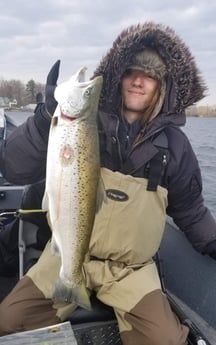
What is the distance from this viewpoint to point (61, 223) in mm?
2352

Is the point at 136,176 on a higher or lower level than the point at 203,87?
lower

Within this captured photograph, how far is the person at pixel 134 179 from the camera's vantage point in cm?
259

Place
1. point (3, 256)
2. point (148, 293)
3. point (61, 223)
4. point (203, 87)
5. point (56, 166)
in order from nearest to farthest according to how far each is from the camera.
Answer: point (56, 166)
point (61, 223)
point (148, 293)
point (203, 87)
point (3, 256)

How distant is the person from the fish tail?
17 cm

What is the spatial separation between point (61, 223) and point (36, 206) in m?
0.99

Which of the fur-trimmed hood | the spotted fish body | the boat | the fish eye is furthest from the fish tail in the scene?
the fur-trimmed hood

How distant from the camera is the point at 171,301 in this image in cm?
290

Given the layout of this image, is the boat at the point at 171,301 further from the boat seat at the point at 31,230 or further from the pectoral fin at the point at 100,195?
the pectoral fin at the point at 100,195

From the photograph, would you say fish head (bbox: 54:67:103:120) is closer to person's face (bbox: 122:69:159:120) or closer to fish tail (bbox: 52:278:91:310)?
person's face (bbox: 122:69:159:120)

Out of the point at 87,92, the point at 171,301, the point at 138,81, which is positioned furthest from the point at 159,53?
the point at 171,301

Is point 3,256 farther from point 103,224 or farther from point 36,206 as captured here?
point 103,224

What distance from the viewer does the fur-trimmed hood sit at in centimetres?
292

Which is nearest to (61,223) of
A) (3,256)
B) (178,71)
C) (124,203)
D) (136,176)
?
(124,203)

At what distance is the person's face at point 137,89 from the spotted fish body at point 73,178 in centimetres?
72
